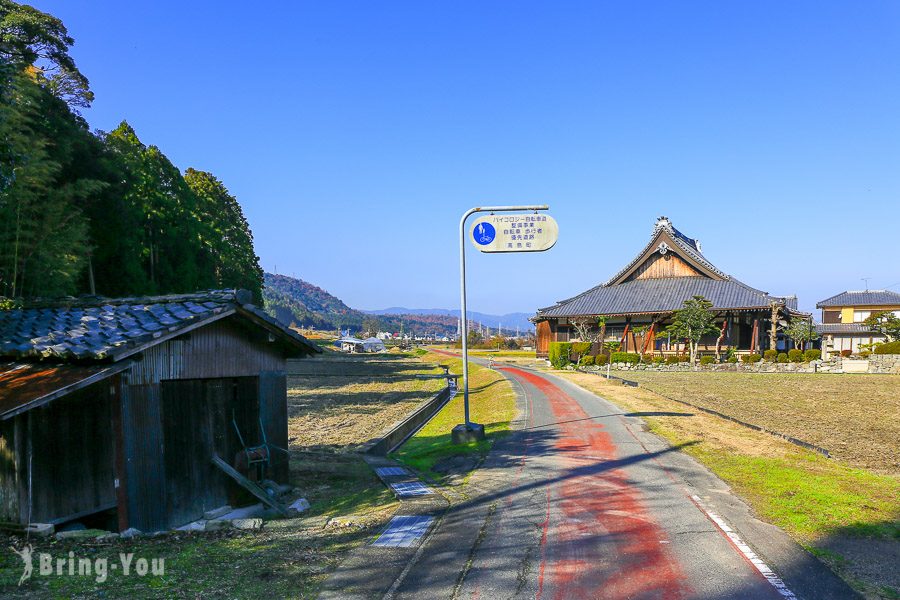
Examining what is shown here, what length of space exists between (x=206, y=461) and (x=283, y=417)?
2.01 metres

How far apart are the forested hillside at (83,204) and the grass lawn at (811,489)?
41.7 ft

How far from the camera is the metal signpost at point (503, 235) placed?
13.9 metres

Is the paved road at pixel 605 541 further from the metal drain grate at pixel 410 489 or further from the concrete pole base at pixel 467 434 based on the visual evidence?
the concrete pole base at pixel 467 434

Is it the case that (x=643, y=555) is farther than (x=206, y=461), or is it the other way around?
(x=206, y=461)

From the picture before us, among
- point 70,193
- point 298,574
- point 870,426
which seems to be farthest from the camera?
point 870,426

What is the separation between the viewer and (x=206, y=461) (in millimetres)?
9359

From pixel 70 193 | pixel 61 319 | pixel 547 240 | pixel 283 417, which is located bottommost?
pixel 283 417

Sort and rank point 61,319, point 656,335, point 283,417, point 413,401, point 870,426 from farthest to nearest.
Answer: point 656,335, point 413,401, point 870,426, point 283,417, point 61,319

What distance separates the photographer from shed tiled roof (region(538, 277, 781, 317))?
43.3m

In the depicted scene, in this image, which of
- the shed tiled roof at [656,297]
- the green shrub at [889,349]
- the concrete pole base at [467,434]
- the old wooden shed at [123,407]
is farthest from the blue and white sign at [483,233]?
the green shrub at [889,349]

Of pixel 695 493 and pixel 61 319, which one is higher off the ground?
pixel 61 319

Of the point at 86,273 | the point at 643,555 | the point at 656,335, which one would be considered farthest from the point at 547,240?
the point at 656,335

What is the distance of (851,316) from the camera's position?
234ft

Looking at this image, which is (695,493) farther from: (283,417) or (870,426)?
(870,426)
